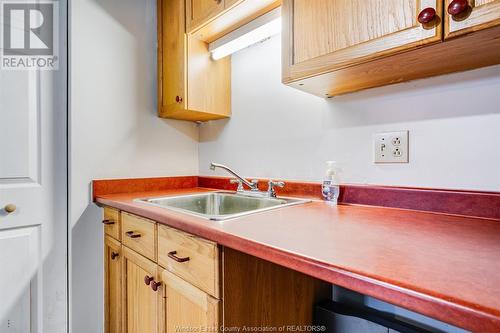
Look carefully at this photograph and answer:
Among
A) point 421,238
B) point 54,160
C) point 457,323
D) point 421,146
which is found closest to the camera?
point 457,323

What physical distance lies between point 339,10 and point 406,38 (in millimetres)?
220

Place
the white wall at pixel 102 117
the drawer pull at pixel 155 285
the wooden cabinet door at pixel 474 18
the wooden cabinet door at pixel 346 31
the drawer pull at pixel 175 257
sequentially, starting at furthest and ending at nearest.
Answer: the white wall at pixel 102 117 < the drawer pull at pixel 155 285 < the drawer pull at pixel 175 257 < the wooden cabinet door at pixel 346 31 < the wooden cabinet door at pixel 474 18

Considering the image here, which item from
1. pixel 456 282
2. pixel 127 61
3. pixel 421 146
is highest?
pixel 127 61

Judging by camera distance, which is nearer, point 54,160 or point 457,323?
point 457,323

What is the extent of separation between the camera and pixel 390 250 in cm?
56

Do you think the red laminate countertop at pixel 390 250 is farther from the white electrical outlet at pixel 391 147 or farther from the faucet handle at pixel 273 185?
the faucet handle at pixel 273 185

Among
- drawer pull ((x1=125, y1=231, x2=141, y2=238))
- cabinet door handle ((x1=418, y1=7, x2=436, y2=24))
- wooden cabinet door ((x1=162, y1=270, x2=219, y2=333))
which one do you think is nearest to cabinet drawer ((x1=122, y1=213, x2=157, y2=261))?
drawer pull ((x1=125, y1=231, x2=141, y2=238))

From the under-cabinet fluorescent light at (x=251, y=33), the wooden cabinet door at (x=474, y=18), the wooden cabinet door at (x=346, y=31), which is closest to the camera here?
the wooden cabinet door at (x=474, y=18)

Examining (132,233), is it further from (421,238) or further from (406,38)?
(406,38)

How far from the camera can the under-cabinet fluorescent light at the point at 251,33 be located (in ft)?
3.94

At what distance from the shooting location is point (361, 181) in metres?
1.10

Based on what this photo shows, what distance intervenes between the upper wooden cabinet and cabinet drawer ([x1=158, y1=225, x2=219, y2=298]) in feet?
2.01

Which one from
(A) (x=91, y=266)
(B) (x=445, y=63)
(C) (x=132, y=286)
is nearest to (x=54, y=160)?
(A) (x=91, y=266)

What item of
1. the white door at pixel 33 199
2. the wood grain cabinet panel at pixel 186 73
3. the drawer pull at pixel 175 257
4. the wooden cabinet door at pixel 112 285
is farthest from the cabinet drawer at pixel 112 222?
the wood grain cabinet panel at pixel 186 73
